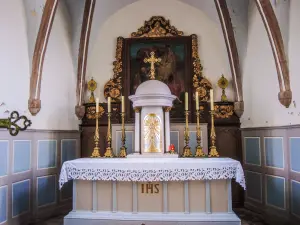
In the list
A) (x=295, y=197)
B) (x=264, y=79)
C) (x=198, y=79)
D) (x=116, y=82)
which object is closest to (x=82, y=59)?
(x=116, y=82)

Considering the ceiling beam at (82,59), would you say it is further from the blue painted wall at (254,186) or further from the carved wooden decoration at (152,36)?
the blue painted wall at (254,186)

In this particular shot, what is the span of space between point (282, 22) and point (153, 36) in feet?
10.4

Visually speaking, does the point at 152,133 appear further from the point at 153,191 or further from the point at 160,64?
the point at 160,64

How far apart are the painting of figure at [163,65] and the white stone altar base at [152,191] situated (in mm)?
2868

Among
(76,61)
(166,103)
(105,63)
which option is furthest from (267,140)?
(76,61)

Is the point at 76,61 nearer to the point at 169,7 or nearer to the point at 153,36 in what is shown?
the point at 153,36

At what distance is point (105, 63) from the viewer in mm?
7594

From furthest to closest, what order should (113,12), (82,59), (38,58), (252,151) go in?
(113,12)
(82,59)
(252,151)
(38,58)

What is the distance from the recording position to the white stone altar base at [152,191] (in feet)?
15.5

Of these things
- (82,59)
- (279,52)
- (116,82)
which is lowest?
(116,82)

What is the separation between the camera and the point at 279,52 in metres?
5.27

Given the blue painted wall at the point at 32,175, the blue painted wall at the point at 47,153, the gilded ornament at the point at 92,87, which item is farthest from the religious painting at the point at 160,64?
the blue painted wall at the point at 47,153

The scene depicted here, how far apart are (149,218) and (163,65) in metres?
3.85

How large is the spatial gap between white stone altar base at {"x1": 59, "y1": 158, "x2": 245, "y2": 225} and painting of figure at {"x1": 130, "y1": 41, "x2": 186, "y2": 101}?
287cm
